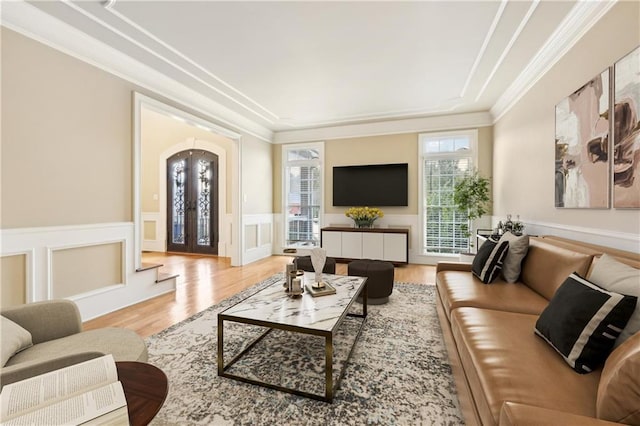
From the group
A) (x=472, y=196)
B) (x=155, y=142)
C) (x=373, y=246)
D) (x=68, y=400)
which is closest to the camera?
(x=68, y=400)

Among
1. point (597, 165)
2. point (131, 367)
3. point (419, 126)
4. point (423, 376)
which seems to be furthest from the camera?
point (419, 126)

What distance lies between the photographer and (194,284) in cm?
393

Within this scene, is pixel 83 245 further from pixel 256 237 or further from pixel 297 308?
pixel 256 237

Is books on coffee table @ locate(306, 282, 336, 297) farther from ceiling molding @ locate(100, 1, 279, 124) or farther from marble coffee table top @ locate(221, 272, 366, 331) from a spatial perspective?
ceiling molding @ locate(100, 1, 279, 124)

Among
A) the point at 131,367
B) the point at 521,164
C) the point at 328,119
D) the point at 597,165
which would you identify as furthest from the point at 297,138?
the point at 131,367

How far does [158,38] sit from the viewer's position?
8.79 feet

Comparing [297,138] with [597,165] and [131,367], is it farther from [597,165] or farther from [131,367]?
[131,367]

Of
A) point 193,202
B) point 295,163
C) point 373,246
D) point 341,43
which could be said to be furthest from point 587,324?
point 193,202

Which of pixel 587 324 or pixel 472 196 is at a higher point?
pixel 472 196

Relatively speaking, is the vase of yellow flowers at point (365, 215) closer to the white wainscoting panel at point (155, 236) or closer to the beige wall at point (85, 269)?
the beige wall at point (85, 269)

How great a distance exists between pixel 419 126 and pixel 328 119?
1.73 m

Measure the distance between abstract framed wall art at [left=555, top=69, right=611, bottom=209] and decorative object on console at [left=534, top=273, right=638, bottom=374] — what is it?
4.02ft

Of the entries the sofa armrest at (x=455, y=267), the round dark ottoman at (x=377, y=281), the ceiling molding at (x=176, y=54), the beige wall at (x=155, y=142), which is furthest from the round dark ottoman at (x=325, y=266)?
the beige wall at (x=155, y=142)

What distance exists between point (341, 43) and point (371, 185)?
10.1 feet
